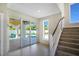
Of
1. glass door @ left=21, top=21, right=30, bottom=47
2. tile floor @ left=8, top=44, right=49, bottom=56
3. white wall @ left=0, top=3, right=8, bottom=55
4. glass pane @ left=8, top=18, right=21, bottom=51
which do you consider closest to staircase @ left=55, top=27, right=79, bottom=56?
tile floor @ left=8, top=44, right=49, bottom=56

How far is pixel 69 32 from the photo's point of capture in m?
2.08

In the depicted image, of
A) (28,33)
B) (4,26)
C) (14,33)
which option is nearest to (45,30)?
(28,33)

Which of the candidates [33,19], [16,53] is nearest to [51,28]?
[33,19]

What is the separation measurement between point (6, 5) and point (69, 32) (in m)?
1.52

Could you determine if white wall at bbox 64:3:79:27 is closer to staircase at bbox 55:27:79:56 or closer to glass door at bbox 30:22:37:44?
staircase at bbox 55:27:79:56

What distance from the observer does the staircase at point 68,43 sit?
1874 millimetres

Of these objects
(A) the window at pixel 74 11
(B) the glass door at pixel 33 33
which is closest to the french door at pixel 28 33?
(B) the glass door at pixel 33 33

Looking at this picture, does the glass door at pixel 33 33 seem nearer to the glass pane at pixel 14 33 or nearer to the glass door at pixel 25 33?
the glass door at pixel 25 33

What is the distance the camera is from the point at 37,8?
1.95 metres

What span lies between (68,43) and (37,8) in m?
1.02

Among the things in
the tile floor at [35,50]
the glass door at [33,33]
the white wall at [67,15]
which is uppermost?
the white wall at [67,15]

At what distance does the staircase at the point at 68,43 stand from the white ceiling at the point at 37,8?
51cm

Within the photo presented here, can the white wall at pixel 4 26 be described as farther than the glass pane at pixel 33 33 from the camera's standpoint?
No

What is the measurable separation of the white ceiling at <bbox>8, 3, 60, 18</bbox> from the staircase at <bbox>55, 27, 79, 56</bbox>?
515 millimetres
